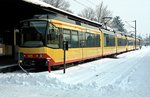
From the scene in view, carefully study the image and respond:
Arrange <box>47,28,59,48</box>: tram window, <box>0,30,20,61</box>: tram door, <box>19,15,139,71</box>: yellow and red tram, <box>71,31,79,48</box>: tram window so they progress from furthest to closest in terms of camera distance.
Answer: <box>0,30,20,61</box>: tram door, <box>71,31,79,48</box>: tram window, <box>47,28,59,48</box>: tram window, <box>19,15,139,71</box>: yellow and red tram

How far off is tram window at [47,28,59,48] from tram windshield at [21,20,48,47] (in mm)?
312

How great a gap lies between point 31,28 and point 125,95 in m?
10.1

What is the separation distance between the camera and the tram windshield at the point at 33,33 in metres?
19.9

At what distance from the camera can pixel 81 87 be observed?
13.3 metres

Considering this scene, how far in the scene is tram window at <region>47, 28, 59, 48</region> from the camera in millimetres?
19984

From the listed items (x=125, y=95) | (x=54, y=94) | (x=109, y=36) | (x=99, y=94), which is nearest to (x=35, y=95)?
(x=54, y=94)

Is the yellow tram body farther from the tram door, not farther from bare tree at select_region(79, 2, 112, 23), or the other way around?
bare tree at select_region(79, 2, 112, 23)

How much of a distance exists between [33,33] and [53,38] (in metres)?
1.21

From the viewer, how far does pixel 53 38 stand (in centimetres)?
2022

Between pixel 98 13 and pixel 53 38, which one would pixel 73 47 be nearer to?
pixel 53 38

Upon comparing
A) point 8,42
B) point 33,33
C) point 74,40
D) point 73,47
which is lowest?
point 73,47

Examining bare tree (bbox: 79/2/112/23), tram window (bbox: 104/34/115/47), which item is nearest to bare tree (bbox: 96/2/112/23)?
bare tree (bbox: 79/2/112/23)

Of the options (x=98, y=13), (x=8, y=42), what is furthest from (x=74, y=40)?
(x=98, y=13)

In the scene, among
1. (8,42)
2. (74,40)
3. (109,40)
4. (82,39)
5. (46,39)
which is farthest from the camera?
(109,40)
